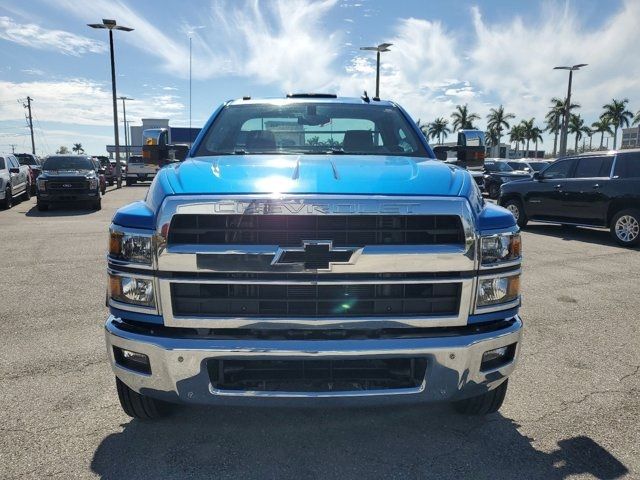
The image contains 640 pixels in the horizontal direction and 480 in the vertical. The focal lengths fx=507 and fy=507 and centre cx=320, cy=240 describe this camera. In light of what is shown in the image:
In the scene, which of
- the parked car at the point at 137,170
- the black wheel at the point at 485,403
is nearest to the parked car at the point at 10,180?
the parked car at the point at 137,170

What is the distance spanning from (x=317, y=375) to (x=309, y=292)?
405 millimetres

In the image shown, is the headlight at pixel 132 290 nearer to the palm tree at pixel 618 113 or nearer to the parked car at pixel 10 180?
the parked car at pixel 10 180

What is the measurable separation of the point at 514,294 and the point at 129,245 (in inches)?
77.0

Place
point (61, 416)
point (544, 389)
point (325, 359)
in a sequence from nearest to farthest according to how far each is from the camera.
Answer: point (325, 359) → point (61, 416) → point (544, 389)

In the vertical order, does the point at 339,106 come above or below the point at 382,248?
above

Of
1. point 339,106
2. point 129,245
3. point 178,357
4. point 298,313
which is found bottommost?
point 178,357

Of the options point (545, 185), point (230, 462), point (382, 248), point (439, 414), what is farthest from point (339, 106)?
point (545, 185)

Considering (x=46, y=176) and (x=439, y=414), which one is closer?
(x=439, y=414)

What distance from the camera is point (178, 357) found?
7.68ft

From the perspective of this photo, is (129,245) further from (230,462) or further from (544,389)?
(544,389)

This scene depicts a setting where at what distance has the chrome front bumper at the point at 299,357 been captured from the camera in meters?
2.32

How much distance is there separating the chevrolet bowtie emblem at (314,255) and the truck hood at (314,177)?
0.87ft

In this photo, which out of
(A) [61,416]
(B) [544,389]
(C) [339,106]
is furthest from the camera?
(C) [339,106]

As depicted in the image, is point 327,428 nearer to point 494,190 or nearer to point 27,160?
point 494,190
